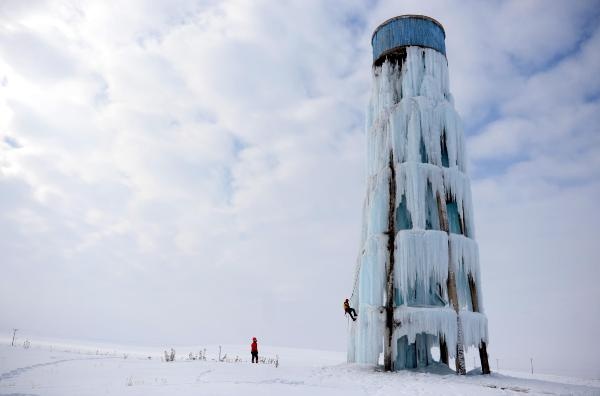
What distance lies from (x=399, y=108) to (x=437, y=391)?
14932mm

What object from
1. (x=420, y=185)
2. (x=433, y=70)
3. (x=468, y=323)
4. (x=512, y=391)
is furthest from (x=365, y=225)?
(x=512, y=391)

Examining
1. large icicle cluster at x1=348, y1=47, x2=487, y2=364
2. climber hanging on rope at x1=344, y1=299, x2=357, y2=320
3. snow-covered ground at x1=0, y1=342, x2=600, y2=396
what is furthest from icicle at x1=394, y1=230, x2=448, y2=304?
snow-covered ground at x1=0, y1=342, x2=600, y2=396

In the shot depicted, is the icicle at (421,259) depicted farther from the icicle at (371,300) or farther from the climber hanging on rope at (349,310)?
the climber hanging on rope at (349,310)

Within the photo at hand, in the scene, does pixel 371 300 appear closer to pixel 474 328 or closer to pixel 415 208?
pixel 474 328

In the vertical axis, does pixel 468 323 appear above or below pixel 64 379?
above

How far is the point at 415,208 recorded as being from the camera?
21.9 meters

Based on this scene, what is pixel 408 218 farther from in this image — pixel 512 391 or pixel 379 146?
pixel 512 391

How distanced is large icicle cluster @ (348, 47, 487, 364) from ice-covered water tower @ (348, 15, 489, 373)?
0.16ft

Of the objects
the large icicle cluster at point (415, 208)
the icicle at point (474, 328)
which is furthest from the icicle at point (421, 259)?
the icicle at point (474, 328)

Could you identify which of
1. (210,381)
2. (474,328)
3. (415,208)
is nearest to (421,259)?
(415,208)

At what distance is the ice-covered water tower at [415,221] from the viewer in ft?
66.7

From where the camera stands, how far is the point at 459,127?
24562 millimetres

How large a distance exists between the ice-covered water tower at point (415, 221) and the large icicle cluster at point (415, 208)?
48 mm

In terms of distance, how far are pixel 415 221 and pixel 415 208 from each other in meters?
0.64
